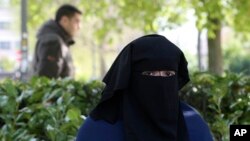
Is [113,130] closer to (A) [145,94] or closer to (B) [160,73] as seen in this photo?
(A) [145,94]

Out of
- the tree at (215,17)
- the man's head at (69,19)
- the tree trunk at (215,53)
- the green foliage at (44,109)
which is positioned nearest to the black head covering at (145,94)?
the green foliage at (44,109)

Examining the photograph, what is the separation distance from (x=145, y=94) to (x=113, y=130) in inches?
8.0

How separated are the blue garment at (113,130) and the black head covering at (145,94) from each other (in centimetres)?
3

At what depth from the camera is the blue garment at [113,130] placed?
2.70m

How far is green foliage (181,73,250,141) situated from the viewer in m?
4.07

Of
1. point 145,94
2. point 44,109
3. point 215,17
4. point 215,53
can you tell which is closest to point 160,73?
point 145,94

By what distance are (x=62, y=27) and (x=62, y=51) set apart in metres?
0.33

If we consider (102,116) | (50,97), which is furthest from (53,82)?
(102,116)

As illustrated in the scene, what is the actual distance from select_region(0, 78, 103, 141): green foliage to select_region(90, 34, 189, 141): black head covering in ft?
3.51

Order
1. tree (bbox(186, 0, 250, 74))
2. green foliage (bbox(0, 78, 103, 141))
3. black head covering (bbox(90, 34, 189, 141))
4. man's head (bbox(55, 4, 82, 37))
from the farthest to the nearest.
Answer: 1. tree (bbox(186, 0, 250, 74))
2. man's head (bbox(55, 4, 82, 37))
3. green foliage (bbox(0, 78, 103, 141))
4. black head covering (bbox(90, 34, 189, 141))

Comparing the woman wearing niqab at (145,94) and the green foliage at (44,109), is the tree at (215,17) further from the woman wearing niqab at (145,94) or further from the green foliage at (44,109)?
the woman wearing niqab at (145,94)

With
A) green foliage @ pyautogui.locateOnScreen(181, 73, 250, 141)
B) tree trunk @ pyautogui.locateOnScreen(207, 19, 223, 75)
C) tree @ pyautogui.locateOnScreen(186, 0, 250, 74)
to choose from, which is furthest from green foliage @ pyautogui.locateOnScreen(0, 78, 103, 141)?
tree trunk @ pyautogui.locateOnScreen(207, 19, 223, 75)

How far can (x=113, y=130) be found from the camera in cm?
270

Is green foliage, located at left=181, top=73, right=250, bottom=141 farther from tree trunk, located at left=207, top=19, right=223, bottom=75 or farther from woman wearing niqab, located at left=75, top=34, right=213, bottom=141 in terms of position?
tree trunk, located at left=207, top=19, right=223, bottom=75
